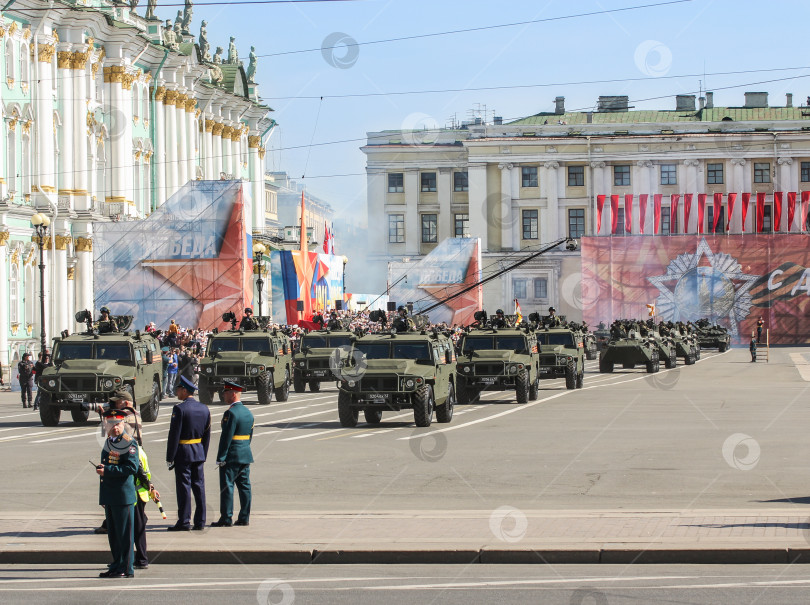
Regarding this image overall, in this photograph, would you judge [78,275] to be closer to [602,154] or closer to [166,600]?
[166,600]

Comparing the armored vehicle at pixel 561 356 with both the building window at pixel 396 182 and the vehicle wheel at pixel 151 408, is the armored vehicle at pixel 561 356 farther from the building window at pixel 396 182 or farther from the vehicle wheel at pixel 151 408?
the building window at pixel 396 182

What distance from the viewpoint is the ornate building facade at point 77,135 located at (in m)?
56.2

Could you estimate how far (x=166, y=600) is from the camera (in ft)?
35.6

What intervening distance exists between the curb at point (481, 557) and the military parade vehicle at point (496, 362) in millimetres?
23450

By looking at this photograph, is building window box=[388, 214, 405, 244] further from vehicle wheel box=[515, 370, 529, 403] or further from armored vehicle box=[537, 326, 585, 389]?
vehicle wheel box=[515, 370, 529, 403]

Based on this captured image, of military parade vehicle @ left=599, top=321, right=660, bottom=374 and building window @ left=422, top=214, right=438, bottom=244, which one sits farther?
building window @ left=422, top=214, right=438, bottom=244

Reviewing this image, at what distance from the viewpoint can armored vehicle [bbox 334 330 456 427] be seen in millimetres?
27984

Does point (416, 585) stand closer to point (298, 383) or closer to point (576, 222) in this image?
point (298, 383)

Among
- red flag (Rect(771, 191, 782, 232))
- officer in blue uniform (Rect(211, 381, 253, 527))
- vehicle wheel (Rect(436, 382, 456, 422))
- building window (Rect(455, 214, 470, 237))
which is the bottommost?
vehicle wheel (Rect(436, 382, 456, 422))

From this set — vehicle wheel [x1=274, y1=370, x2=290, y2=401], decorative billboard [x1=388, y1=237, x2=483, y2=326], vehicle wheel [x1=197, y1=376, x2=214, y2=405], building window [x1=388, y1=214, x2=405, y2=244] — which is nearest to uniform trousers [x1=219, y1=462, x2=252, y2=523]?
vehicle wheel [x1=197, y1=376, x2=214, y2=405]

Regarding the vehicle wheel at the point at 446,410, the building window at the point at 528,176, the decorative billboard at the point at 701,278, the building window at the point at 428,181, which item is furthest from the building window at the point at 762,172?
the vehicle wheel at the point at 446,410

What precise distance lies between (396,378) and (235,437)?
44.7ft

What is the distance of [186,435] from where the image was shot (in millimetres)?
14289

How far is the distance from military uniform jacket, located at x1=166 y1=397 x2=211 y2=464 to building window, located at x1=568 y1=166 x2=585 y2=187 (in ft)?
345
